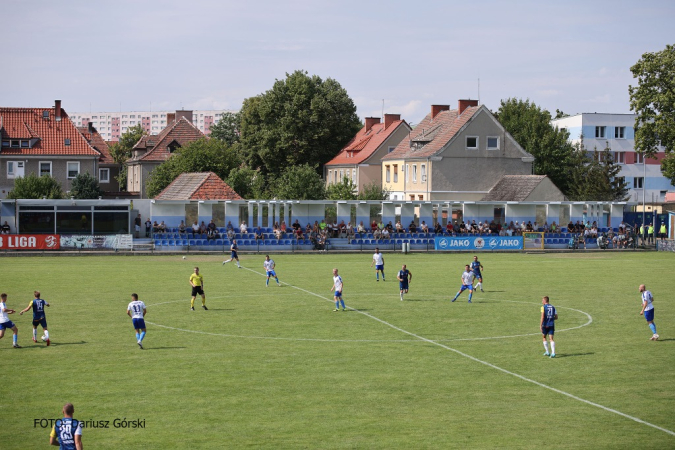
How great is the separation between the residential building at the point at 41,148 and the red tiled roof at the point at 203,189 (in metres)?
22.0

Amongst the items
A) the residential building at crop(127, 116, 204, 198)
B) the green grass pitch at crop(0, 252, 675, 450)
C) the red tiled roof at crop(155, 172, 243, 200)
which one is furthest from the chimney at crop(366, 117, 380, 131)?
the green grass pitch at crop(0, 252, 675, 450)

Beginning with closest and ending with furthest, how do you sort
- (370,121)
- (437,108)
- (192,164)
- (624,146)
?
1. (192,164)
2. (437,108)
3. (624,146)
4. (370,121)

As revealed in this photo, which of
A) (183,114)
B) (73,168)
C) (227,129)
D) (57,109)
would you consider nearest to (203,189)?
(73,168)

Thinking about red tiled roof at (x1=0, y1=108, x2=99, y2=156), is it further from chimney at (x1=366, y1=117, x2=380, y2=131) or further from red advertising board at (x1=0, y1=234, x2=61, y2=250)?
chimney at (x1=366, y1=117, x2=380, y2=131)

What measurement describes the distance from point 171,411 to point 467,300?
22.7m

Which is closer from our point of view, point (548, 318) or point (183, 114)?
point (548, 318)

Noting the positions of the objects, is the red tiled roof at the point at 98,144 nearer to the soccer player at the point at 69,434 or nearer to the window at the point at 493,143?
→ the window at the point at 493,143

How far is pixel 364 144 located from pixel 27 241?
2174 inches

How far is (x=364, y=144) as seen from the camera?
10894 cm

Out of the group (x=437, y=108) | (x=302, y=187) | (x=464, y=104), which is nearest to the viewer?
(x=302, y=187)


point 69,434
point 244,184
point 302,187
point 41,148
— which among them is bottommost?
point 69,434

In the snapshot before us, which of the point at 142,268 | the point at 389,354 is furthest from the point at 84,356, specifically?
the point at 142,268

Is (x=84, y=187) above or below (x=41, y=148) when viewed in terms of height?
→ below

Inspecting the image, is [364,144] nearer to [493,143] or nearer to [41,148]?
[493,143]
